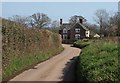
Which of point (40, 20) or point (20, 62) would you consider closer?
point (20, 62)

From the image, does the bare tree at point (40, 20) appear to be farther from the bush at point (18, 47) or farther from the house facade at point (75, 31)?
the bush at point (18, 47)

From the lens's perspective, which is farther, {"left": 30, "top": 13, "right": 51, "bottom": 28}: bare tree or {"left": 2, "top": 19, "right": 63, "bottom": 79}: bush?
{"left": 30, "top": 13, "right": 51, "bottom": 28}: bare tree

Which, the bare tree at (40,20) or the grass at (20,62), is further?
the bare tree at (40,20)

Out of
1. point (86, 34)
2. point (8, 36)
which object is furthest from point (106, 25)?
point (8, 36)

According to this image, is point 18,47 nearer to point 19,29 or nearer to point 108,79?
point 19,29

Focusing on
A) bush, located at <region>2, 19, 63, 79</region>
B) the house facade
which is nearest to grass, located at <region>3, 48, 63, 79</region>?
bush, located at <region>2, 19, 63, 79</region>

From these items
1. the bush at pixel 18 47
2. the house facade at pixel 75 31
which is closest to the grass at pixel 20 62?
the bush at pixel 18 47

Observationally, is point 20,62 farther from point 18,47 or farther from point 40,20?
point 40,20

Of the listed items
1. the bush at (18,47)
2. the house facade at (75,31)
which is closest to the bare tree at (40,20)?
the house facade at (75,31)

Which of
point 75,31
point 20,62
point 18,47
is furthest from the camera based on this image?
point 75,31

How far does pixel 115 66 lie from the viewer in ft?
38.7

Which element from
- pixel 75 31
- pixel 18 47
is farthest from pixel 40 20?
pixel 18 47

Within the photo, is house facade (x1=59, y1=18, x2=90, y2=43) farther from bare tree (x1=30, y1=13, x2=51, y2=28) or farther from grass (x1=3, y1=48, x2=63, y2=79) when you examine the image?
grass (x1=3, y1=48, x2=63, y2=79)

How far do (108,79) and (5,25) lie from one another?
32.5ft
